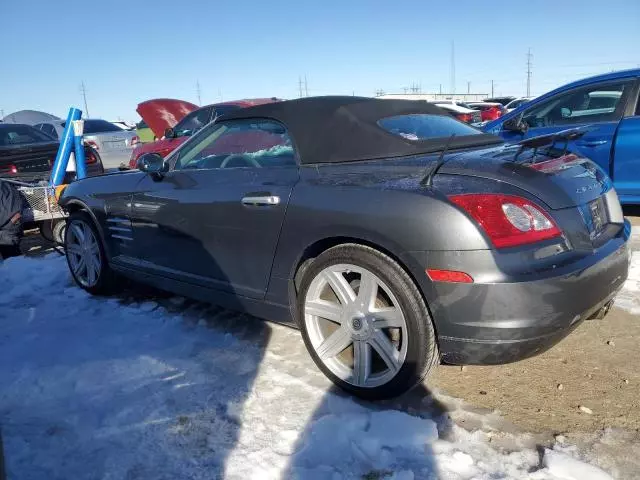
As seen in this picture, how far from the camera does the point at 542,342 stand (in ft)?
7.11

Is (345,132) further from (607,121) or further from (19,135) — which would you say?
(19,135)

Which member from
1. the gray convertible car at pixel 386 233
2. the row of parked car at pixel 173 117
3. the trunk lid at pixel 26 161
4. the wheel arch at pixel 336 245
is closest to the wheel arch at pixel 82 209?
the gray convertible car at pixel 386 233

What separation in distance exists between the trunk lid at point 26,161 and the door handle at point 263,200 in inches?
227

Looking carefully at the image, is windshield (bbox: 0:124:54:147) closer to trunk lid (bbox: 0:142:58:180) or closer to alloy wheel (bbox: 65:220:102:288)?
trunk lid (bbox: 0:142:58:180)

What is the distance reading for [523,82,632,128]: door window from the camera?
5.01 meters

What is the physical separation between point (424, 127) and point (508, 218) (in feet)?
3.63

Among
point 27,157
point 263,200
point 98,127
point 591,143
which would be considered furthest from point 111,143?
point 263,200

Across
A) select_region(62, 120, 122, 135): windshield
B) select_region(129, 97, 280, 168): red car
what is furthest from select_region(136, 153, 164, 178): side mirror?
select_region(62, 120, 122, 135): windshield

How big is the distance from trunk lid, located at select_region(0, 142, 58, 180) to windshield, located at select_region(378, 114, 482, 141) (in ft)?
20.2

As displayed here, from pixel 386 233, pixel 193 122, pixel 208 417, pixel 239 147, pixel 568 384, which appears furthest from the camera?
pixel 193 122

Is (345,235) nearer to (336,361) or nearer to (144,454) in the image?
(336,361)

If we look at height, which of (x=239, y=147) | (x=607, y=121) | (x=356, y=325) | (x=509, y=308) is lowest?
(x=356, y=325)

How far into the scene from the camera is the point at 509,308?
2084 millimetres

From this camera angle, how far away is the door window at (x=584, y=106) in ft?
16.4
